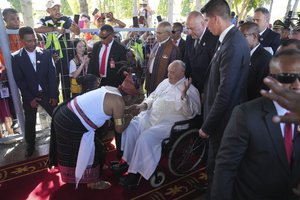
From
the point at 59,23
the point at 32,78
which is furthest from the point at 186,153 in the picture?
the point at 59,23

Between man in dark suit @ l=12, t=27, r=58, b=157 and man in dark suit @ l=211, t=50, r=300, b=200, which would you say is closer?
man in dark suit @ l=211, t=50, r=300, b=200

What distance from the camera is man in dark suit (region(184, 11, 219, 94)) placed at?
301cm

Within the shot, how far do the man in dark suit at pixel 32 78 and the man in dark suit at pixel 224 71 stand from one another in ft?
7.71

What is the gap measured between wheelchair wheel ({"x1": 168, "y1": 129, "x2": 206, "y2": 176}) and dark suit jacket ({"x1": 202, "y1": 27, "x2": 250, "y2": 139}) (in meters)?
0.67

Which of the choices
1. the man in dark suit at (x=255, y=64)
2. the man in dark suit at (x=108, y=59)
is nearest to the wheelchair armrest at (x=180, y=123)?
the man in dark suit at (x=255, y=64)

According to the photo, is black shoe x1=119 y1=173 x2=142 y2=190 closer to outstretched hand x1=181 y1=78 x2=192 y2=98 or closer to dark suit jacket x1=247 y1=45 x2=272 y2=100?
outstretched hand x1=181 y1=78 x2=192 y2=98

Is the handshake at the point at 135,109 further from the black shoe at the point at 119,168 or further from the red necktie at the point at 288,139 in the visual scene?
the red necktie at the point at 288,139

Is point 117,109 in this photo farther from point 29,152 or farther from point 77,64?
point 77,64

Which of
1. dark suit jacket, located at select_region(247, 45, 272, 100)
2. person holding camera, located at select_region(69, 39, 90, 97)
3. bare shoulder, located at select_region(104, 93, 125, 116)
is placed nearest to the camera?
dark suit jacket, located at select_region(247, 45, 272, 100)

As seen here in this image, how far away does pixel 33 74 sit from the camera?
3432 mm

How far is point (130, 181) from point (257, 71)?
1.78m

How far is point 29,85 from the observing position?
3451 millimetres

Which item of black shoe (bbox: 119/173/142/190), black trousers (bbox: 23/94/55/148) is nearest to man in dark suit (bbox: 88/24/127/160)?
black trousers (bbox: 23/94/55/148)

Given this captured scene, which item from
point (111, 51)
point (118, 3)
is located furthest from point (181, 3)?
point (111, 51)
